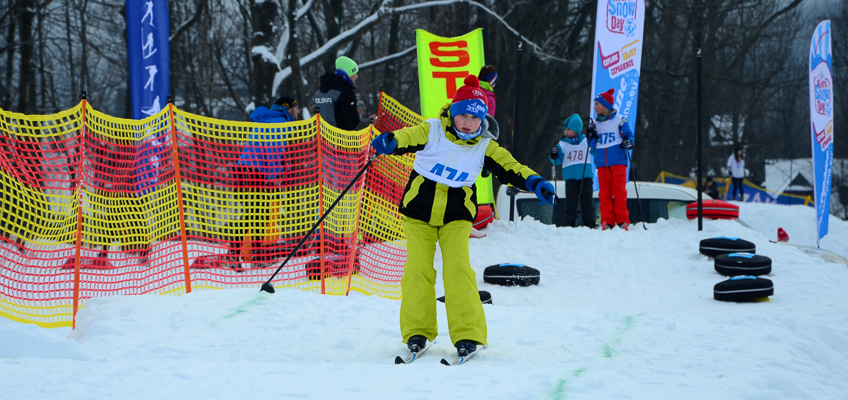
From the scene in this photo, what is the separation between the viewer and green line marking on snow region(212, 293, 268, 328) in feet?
15.0

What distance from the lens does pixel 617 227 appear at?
9.44 m

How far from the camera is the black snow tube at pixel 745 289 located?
20.8ft

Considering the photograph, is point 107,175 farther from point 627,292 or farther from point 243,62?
point 243,62

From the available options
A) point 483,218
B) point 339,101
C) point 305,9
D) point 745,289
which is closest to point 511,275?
point 483,218

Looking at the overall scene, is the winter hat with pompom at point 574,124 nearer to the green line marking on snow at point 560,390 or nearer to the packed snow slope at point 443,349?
the packed snow slope at point 443,349

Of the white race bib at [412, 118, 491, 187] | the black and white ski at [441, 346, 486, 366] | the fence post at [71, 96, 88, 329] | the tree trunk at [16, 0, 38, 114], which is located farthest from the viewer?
the tree trunk at [16, 0, 38, 114]

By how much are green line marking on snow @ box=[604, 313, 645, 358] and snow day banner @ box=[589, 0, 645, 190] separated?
7074 mm

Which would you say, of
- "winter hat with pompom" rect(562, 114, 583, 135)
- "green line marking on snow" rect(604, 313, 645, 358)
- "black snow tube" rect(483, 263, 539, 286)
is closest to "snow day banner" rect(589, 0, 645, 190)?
"winter hat with pompom" rect(562, 114, 583, 135)

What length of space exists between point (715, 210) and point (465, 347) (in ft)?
Result: 24.0

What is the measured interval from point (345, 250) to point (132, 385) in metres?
3.43

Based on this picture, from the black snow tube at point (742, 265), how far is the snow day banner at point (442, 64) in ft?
15.4

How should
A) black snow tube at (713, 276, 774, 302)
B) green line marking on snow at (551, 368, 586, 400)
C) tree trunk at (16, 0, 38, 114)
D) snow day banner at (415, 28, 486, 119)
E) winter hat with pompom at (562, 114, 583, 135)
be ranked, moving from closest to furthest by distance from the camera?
green line marking on snow at (551, 368, 586, 400), black snow tube at (713, 276, 774, 302), winter hat with pompom at (562, 114, 583, 135), snow day banner at (415, 28, 486, 119), tree trunk at (16, 0, 38, 114)

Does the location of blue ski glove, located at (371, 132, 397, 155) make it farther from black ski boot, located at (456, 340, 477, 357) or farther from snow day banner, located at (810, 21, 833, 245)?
snow day banner, located at (810, 21, 833, 245)

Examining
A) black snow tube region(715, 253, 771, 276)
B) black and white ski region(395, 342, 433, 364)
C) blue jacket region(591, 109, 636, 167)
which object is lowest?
black and white ski region(395, 342, 433, 364)
